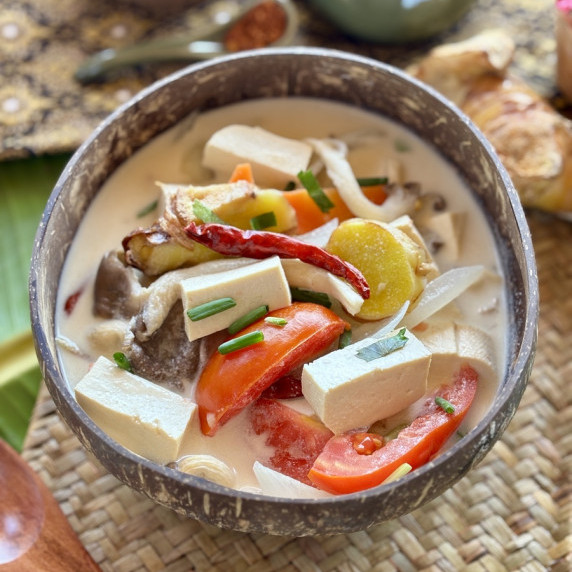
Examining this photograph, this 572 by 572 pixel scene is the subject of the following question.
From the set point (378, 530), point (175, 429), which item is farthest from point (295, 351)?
point (378, 530)

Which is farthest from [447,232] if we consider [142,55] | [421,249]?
[142,55]

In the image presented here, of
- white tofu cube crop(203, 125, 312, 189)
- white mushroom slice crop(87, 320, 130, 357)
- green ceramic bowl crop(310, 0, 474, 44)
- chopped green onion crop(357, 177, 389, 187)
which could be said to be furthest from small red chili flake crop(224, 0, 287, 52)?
white mushroom slice crop(87, 320, 130, 357)

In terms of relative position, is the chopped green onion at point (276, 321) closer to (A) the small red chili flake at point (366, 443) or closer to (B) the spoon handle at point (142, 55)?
(A) the small red chili flake at point (366, 443)

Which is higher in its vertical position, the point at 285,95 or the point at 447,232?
the point at 285,95

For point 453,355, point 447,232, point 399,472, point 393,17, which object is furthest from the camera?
point 393,17

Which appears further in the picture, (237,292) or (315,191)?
(315,191)

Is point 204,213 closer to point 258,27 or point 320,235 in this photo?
point 320,235
